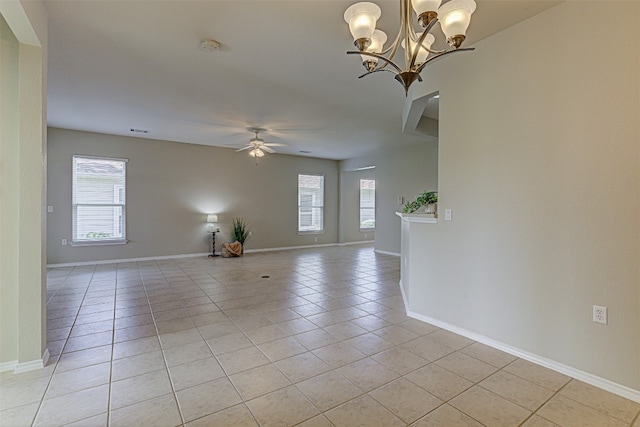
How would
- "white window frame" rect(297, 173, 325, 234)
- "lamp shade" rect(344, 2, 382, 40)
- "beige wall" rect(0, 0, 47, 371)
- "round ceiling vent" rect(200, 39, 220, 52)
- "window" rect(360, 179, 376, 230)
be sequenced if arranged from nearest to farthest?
"lamp shade" rect(344, 2, 382, 40) → "beige wall" rect(0, 0, 47, 371) → "round ceiling vent" rect(200, 39, 220, 52) → "white window frame" rect(297, 173, 325, 234) → "window" rect(360, 179, 376, 230)

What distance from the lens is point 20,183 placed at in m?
2.19

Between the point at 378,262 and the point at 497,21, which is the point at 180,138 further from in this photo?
the point at 497,21

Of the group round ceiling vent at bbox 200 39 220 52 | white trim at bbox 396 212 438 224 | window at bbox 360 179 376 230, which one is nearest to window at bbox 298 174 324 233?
window at bbox 360 179 376 230

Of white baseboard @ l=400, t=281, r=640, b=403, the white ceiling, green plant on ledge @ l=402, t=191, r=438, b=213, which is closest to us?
white baseboard @ l=400, t=281, r=640, b=403

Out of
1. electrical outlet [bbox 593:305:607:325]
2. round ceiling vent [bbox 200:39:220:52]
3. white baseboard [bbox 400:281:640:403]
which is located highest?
round ceiling vent [bbox 200:39:220:52]

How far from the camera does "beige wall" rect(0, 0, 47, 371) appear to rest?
2191 mm

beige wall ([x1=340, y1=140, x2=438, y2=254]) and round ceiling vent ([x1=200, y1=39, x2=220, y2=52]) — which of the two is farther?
beige wall ([x1=340, y1=140, x2=438, y2=254])

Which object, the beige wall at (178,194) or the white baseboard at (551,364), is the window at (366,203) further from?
the white baseboard at (551,364)

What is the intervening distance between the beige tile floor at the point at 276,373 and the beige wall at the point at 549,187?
0.33 metres

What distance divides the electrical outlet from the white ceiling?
7.23 ft

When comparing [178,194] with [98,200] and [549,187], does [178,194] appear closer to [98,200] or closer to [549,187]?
[98,200]

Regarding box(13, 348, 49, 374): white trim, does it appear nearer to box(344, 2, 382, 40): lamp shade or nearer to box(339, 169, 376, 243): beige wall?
box(344, 2, 382, 40): lamp shade

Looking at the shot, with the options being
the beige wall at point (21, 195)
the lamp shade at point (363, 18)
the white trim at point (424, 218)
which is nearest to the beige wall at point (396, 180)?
the white trim at point (424, 218)

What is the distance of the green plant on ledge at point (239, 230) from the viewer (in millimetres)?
7801
